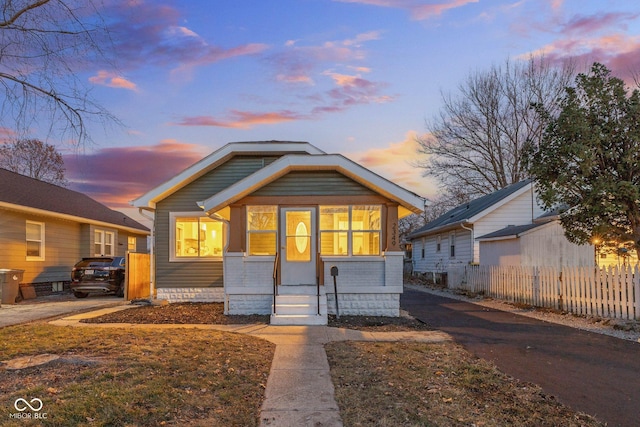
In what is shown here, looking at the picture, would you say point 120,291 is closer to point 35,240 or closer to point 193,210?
point 35,240

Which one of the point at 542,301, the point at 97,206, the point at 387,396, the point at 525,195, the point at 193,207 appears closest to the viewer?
the point at 387,396

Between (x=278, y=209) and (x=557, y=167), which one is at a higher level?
(x=557, y=167)

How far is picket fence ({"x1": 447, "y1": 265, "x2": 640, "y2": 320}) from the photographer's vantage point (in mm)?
10914

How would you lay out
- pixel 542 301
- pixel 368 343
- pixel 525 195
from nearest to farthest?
pixel 368 343
pixel 542 301
pixel 525 195

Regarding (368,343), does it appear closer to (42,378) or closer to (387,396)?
(387,396)

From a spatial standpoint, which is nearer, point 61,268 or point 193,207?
point 193,207

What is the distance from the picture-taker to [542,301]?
1363cm

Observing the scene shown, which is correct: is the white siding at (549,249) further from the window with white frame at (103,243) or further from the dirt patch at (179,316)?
the window with white frame at (103,243)

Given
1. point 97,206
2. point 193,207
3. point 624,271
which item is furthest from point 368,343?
point 97,206

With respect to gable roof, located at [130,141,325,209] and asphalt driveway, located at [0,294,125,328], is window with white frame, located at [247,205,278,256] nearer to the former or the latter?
gable roof, located at [130,141,325,209]

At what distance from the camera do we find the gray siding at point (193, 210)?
47.0 ft

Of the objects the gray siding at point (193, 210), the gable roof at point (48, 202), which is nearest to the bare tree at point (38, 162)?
the gable roof at point (48, 202)

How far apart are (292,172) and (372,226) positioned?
8.18 ft

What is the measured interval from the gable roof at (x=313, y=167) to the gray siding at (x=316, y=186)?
0.73 feet
